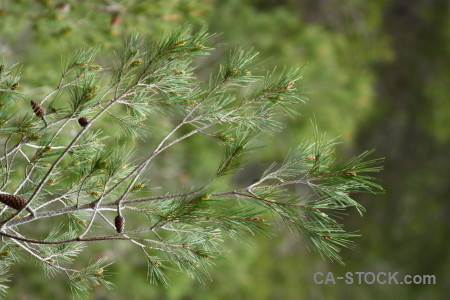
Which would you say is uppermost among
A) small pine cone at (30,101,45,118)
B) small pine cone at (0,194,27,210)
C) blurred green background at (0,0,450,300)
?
small pine cone at (30,101,45,118)

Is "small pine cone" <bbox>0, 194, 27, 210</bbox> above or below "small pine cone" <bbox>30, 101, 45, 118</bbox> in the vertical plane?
below

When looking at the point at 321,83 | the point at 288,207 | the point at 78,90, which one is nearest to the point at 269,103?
the point at 288,207

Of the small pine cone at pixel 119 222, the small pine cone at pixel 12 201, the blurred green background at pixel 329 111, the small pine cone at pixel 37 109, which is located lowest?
the blurred green background at pixel 329 111

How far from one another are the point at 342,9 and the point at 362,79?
1441mm

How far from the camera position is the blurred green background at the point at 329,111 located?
13.5 feet

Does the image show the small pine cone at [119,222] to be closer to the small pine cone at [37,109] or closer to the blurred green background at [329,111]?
the small pine cone at [37,109]

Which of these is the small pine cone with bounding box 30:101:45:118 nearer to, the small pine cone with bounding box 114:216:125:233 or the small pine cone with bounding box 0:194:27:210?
the small pine cone with bounding box 0:194:27:210

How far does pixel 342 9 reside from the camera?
831 centimetres

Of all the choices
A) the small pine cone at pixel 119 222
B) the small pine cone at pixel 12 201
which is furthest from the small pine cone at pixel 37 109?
the small pine cone at pixel 119 222

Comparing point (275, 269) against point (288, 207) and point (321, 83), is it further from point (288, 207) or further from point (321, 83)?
point (288, 207)

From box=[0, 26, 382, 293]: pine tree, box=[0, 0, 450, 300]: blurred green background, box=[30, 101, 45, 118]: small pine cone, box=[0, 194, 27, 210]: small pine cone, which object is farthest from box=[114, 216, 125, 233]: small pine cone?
box=[0, 0, 450, 300]: blurred green background

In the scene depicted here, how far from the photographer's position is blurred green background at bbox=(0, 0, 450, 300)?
412cm

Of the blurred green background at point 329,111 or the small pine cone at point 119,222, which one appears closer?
the small pine cone at point 119,222

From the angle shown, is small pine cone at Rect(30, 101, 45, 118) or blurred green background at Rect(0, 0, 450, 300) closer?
small pine cone at Rect(30, 101, 45, 118)
